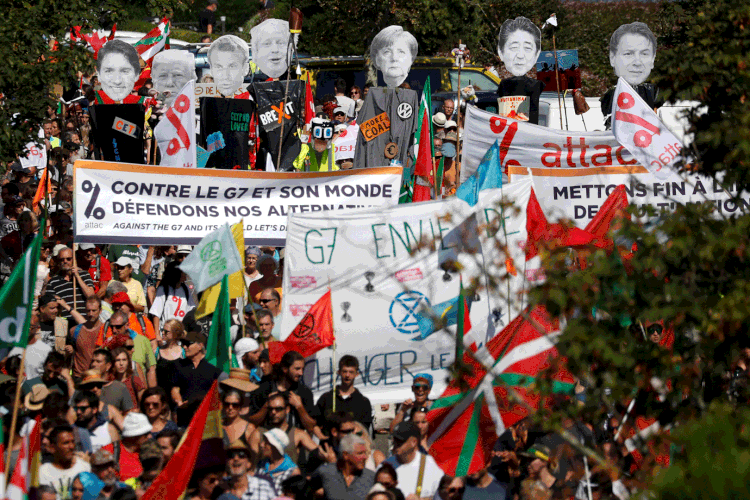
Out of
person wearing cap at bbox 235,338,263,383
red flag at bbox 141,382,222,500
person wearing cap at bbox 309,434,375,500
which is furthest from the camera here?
person wearing cap at bbox 235,338,263,383

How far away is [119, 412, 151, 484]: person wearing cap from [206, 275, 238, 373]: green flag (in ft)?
4.45

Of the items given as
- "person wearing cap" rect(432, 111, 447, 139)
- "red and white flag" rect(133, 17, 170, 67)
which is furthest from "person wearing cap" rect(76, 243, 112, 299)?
"red and white flag" rect(133, 17, 170, 67)

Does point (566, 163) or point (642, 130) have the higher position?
point (642, 130)

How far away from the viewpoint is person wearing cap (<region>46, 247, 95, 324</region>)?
11898mm

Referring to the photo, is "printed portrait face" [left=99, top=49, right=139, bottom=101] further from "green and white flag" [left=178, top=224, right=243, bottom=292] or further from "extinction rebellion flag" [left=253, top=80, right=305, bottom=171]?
"green and white flag" [left=178, top=224, right=243, bottom=292]

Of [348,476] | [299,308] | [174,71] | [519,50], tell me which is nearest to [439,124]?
[519,50]

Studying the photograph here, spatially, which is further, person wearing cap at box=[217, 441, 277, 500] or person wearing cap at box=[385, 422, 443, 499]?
person wearing cap at box=[385, 422, 443, 499]

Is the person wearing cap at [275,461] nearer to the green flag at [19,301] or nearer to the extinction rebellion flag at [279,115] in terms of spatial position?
the green flag at [19,301]

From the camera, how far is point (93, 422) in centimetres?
896

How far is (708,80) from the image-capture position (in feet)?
23.0

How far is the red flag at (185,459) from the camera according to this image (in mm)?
8016

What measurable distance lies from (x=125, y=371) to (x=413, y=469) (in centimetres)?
286

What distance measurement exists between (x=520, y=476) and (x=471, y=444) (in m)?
0.42

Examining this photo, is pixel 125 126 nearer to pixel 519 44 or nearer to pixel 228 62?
pixel 228 62
